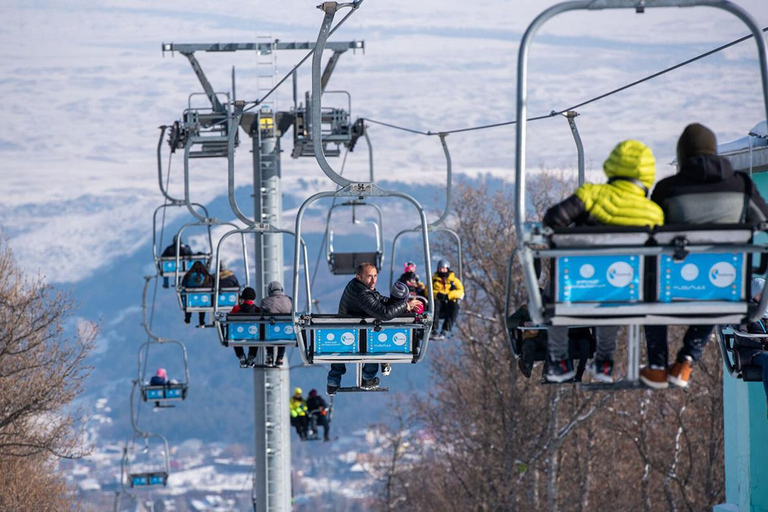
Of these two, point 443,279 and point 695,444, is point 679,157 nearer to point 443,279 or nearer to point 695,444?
point 443,279

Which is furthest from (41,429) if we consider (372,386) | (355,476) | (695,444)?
(355,476)

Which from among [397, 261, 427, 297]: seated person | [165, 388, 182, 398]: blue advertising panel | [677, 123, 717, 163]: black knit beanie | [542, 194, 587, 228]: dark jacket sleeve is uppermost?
[677, 123, 717, 163]: black knit beanie

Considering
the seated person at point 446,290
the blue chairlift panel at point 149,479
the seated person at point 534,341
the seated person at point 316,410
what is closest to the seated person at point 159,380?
the blue chairlift panel at point 149,479

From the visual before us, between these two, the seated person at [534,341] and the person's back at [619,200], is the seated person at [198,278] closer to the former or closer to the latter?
the seated person at [534,341]

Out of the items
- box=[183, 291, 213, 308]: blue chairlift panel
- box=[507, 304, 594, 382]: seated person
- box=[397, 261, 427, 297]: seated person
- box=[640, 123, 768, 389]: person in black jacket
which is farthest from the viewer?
box=[183, 291, 213, 308]: blue chairlift panel

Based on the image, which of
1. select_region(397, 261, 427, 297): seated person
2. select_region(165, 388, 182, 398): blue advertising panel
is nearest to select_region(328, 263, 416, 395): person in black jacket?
select_region(397, 261, 427, 297): seated person

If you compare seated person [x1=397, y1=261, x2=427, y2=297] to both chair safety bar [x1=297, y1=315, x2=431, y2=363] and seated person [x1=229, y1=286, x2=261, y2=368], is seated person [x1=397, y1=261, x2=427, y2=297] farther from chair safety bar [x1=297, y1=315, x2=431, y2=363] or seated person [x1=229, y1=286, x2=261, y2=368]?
chair safety bar [x1=297, y1=315, x2=431, y2=363]
